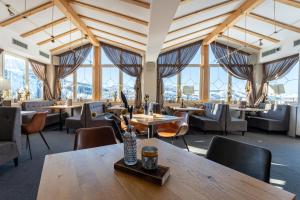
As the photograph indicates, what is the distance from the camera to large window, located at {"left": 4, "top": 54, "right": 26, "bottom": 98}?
595 centimetres

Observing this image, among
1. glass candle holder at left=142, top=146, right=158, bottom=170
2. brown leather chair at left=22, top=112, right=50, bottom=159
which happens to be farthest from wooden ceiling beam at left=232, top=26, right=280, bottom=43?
glass candle holder at left=142, top=146, right=158, bottom=170

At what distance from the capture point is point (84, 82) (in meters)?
8.19

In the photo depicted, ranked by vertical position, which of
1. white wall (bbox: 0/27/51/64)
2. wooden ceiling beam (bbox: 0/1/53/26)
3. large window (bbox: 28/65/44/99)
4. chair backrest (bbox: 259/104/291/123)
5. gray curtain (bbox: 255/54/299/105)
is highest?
wooden ceiling beam (bbox: 0/1/53/26)

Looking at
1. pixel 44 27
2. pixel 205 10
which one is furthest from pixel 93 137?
pixel 44 27

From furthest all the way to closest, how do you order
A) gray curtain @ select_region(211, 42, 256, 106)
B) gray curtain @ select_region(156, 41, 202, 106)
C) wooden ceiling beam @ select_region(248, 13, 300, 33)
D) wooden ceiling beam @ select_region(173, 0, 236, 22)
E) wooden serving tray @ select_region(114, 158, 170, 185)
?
gray curtain @ select_region(156, 41, 202, 106) → gray curtain @ select_region(211, 42, 256, 106) → wooden ceiling beam @ select_region(248, 13, 300, 33) → wooden ceiling beam @ select_region(173, 0, 236, 22) → wooden serving tray @ select_region(114, 158, 170, 185)

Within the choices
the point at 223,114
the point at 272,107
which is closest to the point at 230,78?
the point at 272,107

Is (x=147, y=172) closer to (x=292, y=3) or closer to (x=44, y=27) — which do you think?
(x=292, y=3)

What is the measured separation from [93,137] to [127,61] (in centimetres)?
636

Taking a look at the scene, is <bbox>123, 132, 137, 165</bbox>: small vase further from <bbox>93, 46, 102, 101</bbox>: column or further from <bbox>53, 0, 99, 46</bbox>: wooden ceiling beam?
<bbox>93, 46, 102, 101</bbox>: column

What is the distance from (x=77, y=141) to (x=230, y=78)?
7599mm

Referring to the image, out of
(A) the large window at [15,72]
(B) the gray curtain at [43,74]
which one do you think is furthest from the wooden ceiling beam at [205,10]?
(B) the gray curtain at [43,74]

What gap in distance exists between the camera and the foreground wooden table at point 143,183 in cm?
84

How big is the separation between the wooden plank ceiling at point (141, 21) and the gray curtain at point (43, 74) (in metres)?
0.78

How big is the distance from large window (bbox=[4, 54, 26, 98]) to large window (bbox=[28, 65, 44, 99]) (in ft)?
1.05
